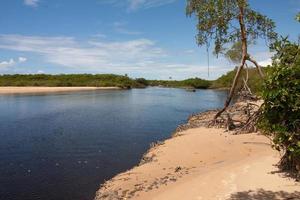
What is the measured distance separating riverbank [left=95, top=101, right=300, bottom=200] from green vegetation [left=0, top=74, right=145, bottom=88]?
13290 centimetres

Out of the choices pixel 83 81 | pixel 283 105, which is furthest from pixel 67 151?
pixel 83 81

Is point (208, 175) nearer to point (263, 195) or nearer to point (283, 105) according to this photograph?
point (263, 195)

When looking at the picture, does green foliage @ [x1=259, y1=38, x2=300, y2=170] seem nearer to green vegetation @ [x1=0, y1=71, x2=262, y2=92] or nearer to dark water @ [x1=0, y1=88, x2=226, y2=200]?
dark water @ [x1=0, y1=88, x2=226, y2=200]

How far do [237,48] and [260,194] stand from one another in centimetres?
2353

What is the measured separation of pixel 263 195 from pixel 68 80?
157m

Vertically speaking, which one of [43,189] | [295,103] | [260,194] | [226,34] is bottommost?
[43,189]

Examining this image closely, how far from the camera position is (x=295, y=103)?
1109cm

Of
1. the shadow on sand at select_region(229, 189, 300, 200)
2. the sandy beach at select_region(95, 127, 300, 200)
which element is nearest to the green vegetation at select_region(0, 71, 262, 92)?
the sandy beach at select_region(95, 127, 300, 200)

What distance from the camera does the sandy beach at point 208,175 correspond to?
12617 mm

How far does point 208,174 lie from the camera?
15016 mm

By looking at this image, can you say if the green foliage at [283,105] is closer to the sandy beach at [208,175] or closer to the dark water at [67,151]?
the sandy beach at [208,175]

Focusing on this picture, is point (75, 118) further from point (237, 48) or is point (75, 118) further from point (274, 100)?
point (274, 100)

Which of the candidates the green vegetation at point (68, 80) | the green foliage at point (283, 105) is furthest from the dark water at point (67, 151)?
the green vegetation at point (68, 80)

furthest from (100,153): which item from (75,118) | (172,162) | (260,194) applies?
(75,118)
